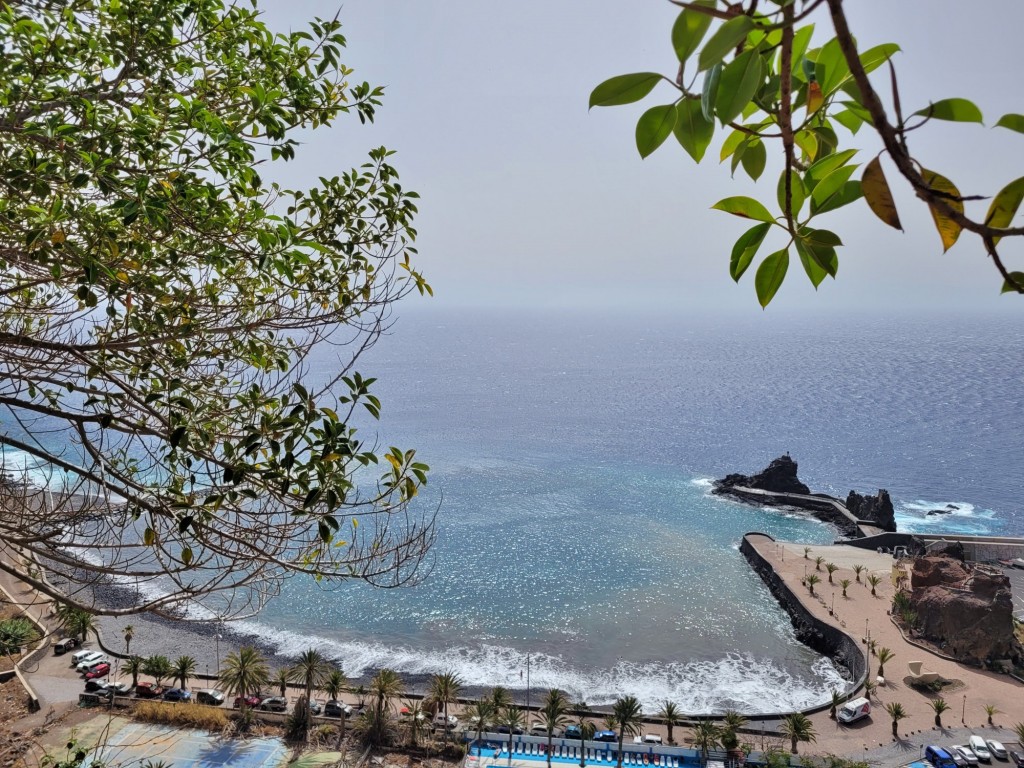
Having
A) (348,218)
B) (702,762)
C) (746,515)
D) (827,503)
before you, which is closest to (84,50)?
(348,218)

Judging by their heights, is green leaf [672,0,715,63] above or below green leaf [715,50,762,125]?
above

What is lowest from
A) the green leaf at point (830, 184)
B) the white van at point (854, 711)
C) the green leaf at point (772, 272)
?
the white van at point (854, 711)

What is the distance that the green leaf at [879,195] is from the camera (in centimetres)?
72

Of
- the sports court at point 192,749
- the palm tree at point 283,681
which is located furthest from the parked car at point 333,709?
the sports court at point 192,749

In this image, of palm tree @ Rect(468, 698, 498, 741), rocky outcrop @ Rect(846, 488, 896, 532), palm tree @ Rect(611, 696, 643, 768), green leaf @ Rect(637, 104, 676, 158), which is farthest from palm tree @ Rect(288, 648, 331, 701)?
rocky outcrop @ Rect(846, 488, 896, 532)

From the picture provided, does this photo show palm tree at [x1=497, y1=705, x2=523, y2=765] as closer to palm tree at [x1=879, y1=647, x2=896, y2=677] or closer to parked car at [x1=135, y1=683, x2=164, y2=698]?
parked car at [x1=135, y1=683, x2=164, y2=698]

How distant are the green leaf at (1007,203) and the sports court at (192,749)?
21.2 m

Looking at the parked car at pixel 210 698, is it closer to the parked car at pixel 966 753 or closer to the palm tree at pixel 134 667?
the palm tree at pixel 134 667

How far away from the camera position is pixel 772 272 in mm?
903

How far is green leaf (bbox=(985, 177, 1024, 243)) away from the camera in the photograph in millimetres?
686

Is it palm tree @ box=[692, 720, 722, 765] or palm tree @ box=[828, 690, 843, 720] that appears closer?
palm tree @ box=[692, 720, 722, 765]

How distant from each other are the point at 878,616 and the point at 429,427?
40680 millimetres

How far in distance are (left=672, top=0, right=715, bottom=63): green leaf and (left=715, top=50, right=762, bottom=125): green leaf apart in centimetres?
6

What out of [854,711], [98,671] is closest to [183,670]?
[98,671]
